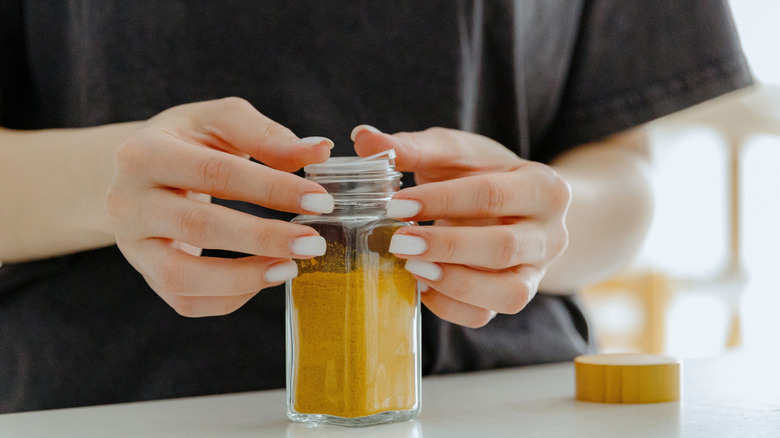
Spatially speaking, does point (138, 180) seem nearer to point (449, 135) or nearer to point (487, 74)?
point (449, 135)

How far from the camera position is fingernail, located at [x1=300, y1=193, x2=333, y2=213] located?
1.71 feet

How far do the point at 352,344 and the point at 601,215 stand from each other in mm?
423

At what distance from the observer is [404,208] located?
0.55 metres

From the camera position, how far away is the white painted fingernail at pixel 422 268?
56cm

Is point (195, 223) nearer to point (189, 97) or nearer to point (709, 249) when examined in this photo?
point (189, 97)

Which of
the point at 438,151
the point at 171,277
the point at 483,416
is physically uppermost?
the point at 438,151

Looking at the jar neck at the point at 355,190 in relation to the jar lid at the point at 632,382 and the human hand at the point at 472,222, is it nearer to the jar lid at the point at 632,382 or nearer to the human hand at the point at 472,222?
the human hand at the point at 472,222

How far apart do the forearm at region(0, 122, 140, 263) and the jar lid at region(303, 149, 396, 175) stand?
190mm

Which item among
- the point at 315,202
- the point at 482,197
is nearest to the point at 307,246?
the point at 315,202

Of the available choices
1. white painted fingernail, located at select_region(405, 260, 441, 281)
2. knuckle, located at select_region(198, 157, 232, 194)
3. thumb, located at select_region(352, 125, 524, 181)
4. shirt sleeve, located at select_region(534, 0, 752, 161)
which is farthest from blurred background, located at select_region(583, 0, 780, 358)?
knuckle, located at select_region(198, 157, 232, 194)

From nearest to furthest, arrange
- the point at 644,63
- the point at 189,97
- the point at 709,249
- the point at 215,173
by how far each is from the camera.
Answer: the point at 215,173
the point at 189,97
the point at 644,63
the point at 709,249

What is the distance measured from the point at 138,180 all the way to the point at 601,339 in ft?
12.3

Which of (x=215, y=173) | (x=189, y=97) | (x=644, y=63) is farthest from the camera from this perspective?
(x=644, y=63)

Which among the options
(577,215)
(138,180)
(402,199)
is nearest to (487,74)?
(577,215)
